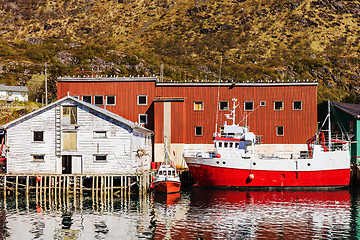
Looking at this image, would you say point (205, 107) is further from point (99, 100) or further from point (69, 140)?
point (69, 140)

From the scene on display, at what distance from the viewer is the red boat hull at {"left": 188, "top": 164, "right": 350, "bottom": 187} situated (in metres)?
52.1

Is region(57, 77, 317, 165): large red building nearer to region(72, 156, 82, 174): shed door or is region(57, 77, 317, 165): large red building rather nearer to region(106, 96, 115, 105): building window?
region(106, 96, 115, 105): building window

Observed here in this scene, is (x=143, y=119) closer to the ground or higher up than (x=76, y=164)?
higher up

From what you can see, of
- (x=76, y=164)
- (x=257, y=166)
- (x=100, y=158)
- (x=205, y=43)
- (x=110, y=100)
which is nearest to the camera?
(x=100, y=158)

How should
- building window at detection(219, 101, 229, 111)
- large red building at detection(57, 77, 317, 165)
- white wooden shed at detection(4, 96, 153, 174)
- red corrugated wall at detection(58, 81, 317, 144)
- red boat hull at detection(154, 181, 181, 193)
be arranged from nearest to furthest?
red boat hull at detection(154, 181, 181, 193) → white wooden shed at detection(4, 96, 153, 174) → large red building at detection(57, 77, 317, 165) → red corrugated wall at detection(58, 81, 317, 144) → building window at detection(219, 101, 229, 111)

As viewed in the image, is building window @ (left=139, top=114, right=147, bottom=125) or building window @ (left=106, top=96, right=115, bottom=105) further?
building window @ (left=106, top=96, right=115, bottom=105)

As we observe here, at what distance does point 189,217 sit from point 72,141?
1732 centimetres

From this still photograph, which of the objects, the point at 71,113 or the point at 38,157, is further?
the point at 38,157

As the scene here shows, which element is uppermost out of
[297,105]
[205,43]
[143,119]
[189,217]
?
[205,43]

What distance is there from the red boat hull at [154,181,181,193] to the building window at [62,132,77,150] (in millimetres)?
9063

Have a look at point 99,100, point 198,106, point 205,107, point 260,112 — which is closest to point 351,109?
point 260,112

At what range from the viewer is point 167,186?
47.4 meters

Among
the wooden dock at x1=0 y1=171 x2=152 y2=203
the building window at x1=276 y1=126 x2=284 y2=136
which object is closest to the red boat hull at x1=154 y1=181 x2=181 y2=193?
the wooden dock at x1=0 y1=171 x2=152 y2=203

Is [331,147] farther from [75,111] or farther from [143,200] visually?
[75,111]
